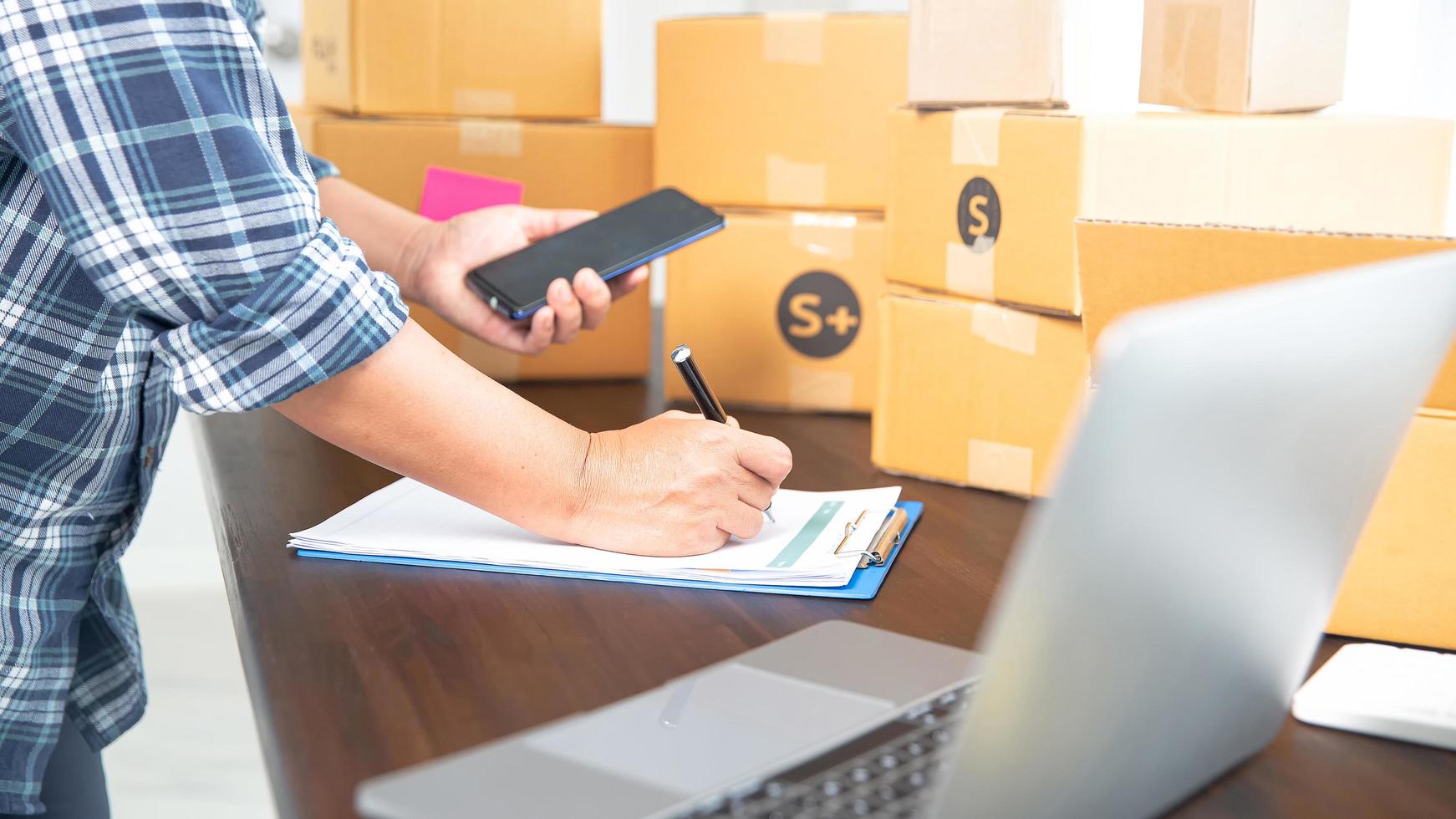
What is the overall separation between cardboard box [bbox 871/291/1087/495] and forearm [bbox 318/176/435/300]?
0.44 metres

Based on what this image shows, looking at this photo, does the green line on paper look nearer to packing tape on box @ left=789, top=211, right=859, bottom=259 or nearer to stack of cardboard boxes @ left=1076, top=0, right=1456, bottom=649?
stack of cardboard boxes @ left=1076, top=0, right=1456, bottom=649

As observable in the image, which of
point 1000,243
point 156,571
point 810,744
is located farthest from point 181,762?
point 810,744

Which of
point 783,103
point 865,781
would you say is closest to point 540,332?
point 783,103

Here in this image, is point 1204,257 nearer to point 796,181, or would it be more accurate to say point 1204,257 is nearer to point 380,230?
point 796,181

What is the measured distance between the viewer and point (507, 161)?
1.26m

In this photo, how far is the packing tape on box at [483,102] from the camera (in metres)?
1.25

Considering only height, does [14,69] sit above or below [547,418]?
above

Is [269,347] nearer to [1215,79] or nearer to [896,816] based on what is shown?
[896,816]

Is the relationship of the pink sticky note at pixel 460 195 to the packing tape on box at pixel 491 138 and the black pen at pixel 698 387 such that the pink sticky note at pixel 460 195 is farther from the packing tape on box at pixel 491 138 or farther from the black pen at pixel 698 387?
the black pen at pixel 698 387

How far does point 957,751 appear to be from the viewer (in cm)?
34

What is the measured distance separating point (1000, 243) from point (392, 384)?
45 cm

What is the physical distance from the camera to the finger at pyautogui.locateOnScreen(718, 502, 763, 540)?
0.74 meters

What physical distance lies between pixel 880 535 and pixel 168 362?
0.43m

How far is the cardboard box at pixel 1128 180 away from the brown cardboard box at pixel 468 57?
0.46 metres
